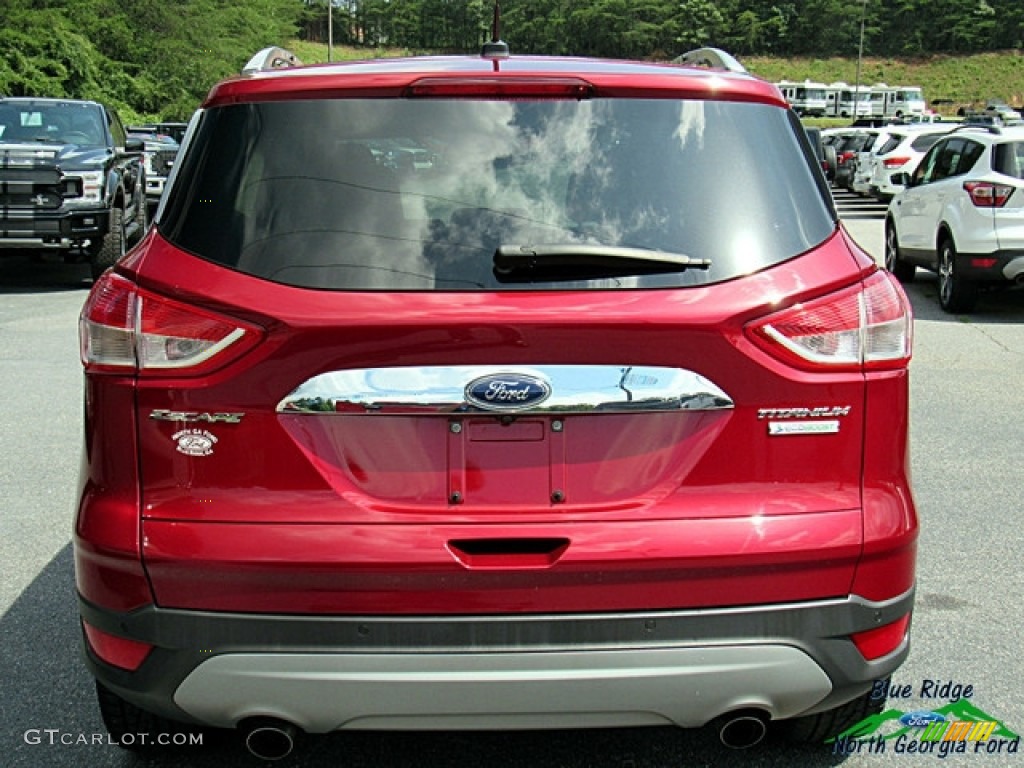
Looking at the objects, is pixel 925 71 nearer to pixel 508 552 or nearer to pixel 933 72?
pixel 933 72

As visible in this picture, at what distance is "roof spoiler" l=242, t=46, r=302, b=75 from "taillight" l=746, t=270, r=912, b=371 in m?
1.44

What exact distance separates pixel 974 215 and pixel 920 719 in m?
8.91

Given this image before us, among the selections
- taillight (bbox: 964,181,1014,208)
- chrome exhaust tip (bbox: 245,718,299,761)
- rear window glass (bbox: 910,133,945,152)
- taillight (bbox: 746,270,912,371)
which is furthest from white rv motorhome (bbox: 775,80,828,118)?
chrome exhaust tip (bbox: 245,718,299,761)

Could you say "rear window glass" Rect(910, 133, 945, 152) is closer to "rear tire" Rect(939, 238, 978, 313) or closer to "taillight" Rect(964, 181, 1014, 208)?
"rear tire" Rect(939, 238, 978, 313)

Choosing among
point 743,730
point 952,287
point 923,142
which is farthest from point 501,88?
point 923,142

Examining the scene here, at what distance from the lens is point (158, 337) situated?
Result: 2582 mm

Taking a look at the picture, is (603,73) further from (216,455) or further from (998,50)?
(998,50)

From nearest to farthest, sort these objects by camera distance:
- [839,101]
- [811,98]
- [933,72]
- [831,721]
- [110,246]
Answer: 1. [831,721]
2. [110,246]
3. [811,98]
4. [839,101]
5. [933,72]

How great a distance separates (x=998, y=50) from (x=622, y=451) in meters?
145

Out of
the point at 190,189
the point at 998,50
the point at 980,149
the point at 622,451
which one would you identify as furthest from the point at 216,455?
the point at 998,50

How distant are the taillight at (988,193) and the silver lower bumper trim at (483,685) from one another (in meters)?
9.83

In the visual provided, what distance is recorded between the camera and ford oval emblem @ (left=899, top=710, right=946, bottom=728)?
3.50m

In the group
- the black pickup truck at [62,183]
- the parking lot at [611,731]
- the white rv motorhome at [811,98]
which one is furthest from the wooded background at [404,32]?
the white rv motorhome at [811,98]

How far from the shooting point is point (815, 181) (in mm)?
2812
